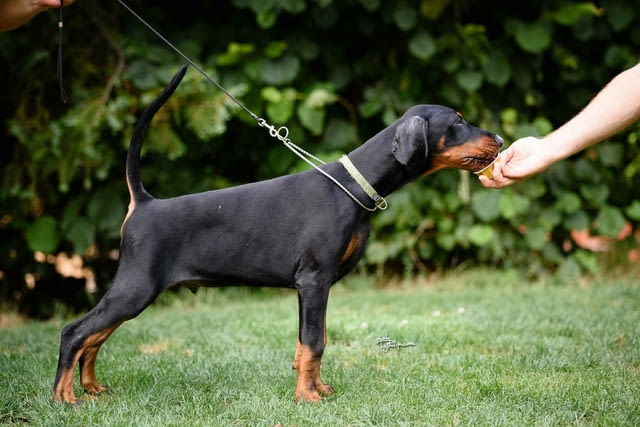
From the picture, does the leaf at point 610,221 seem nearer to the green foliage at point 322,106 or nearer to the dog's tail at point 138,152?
the green foliage at point 322,106

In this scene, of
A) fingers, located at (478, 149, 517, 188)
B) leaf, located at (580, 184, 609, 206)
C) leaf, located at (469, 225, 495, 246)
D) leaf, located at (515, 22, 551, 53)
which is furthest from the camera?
leaf, located at (580, 184, 609, 206)

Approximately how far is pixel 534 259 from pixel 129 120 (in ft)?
13.0

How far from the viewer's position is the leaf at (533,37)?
618 centimetres

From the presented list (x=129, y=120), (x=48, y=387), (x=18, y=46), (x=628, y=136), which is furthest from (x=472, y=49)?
(x=48, y=387)

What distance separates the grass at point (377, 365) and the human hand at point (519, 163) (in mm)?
953

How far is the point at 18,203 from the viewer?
6176 millimetres

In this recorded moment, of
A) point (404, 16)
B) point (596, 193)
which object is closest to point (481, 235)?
point (596, 193)

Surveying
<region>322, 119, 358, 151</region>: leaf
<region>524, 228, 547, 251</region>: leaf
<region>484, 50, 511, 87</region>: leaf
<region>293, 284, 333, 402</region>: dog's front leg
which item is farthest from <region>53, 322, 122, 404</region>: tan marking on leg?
<region>524, 228, 547, 251</region>: leaf

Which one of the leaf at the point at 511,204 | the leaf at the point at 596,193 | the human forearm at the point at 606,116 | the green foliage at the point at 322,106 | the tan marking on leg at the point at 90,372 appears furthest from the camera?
the leaf at the point at 596,193

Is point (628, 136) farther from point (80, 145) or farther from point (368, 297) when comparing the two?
point (80, 145)

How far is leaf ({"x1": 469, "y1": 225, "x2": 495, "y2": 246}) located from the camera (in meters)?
6.48

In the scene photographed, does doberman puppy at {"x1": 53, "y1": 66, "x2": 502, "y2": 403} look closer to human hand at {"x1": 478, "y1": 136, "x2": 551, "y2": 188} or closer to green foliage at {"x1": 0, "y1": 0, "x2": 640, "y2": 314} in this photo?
human hand at {"x1": 478, "y1": 136, "x2": 551, "y2": 188}

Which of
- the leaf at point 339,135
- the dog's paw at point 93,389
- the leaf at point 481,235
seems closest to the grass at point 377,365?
the dog's paw at point 93,389

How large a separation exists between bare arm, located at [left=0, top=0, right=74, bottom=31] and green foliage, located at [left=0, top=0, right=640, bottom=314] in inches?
81.8
